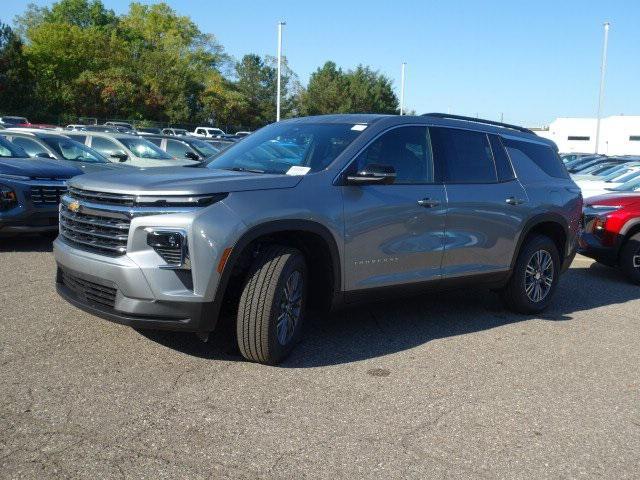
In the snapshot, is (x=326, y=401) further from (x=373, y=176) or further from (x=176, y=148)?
(x=176, y=148)

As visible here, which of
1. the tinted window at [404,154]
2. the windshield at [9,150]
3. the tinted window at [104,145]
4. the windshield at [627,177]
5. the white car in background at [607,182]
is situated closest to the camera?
the tinted window at [404,154]

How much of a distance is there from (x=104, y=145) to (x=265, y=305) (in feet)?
38.1

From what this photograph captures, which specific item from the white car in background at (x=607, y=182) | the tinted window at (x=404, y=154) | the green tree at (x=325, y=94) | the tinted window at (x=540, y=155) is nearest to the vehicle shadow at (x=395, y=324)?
the tinted window at (x=404, y=154)

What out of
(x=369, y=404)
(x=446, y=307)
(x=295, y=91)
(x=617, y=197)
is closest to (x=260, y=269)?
(x=369, y=404)

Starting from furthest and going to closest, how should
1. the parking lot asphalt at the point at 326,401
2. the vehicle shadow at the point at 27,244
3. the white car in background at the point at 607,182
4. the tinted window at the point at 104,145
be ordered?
the tinted window at the point at 104,145, the white car in background at the point at 607,182, the vehicle shadow at the point at 27,244, the parking lot asphalt at the point at 326,401

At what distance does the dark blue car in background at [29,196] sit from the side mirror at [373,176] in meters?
5.41

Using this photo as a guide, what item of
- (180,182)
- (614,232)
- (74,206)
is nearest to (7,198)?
(74,206)

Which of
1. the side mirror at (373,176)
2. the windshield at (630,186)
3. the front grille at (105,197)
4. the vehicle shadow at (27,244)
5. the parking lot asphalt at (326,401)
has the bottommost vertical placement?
the parking lot asphalt at (326,401)

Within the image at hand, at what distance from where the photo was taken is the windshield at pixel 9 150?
10273mm

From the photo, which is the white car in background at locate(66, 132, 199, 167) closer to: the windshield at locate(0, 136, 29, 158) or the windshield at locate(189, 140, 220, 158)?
the windshield at locate(189, 140, 220, 158)

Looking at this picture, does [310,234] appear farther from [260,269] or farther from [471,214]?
[471,214]

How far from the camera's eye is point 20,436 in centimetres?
347

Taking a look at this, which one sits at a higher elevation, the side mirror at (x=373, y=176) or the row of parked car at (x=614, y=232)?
the side mirror at (x=373, y=176)

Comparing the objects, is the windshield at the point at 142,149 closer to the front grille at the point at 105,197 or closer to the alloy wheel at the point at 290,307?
the front grille at the point at 105,197
